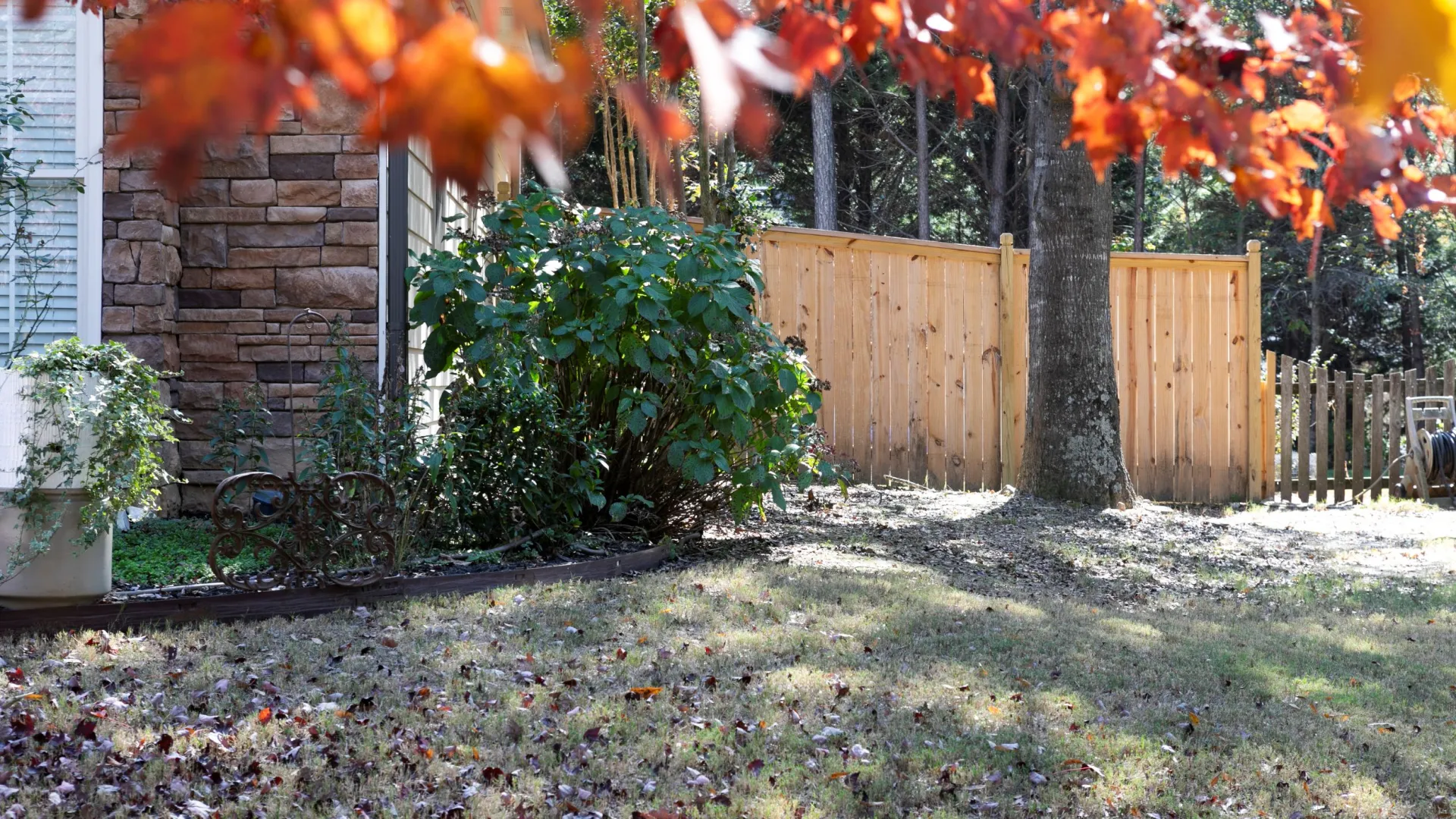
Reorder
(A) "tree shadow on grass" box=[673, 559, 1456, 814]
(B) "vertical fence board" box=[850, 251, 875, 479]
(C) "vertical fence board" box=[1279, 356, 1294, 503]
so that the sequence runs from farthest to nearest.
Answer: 1. (C) "vertical fence board" box=[1279, 356, 1294, 503]
2. (B) "vertical fence board" box=[850, 251, 875, 479]
3. (A) "tree shadow on grass" box=[673, 559, 1456, 814]

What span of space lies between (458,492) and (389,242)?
1.37m

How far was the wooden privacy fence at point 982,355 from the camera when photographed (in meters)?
7.71

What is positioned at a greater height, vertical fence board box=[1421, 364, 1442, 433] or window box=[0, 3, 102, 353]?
window box=[0, 3, 102, 353]

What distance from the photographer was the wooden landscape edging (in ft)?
11.6

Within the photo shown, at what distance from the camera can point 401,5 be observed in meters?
0.87

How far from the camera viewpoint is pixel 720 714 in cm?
301

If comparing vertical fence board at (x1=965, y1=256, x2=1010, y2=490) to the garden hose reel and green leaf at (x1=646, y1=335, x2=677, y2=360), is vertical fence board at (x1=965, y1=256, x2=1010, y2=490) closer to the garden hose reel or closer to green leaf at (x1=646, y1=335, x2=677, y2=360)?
the garden hose reel

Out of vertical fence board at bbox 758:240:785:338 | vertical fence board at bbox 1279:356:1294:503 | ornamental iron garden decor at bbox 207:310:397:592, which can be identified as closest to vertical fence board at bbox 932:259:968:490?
vertical fence board at bbox 758:240:785:338

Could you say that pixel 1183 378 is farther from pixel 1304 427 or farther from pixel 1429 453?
pixel 1429 453

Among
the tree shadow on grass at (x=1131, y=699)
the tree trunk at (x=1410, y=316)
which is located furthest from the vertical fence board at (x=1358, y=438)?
the tree trunk at (x=1410, y=316)

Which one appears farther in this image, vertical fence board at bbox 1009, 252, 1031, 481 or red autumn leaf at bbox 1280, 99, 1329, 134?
vertical fence board at bbox 1009, 252, 1031, 481

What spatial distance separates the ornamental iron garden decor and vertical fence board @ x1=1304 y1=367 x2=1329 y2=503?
7390 mm

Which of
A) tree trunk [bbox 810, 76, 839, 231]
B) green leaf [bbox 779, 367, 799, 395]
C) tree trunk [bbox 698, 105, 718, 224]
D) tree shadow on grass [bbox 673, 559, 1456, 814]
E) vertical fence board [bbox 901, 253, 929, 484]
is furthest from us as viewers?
tree trunk [bbox 810, 76, 839, 231]

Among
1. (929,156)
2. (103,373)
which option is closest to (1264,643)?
(103,373)
